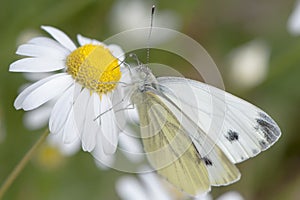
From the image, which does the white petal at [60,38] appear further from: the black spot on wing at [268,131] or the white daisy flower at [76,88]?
the black spot on wing at [268,131]

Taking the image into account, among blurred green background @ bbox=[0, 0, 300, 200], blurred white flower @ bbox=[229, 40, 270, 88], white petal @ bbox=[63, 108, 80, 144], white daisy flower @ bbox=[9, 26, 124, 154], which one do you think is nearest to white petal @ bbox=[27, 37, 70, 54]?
white daisy flower @ bbox=[9, 26, 124, 154]

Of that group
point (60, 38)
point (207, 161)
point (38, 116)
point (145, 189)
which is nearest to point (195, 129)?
point (207, 161)

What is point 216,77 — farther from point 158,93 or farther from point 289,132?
point 158,93

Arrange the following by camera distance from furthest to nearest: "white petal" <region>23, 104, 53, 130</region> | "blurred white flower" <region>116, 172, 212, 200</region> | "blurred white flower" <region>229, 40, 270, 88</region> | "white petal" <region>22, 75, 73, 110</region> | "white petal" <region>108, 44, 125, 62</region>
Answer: "blurred white flower" <region>229, 40, 270, 88</region> < "white petal" <region>23, 104, 53, 130</region> < "blurred white flower" <region>116, 172, 212, 200</region> < "white petal" <region>108, 44, 125, 62</region> < "white petal" <region>22, 75, 73, 110</region>

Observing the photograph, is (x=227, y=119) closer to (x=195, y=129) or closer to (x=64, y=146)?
(x=195, y=129)

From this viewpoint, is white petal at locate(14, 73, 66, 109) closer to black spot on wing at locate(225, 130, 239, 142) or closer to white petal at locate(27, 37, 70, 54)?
white petal at locate(27, 37, 70, 54)

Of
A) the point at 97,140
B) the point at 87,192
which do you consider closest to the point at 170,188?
the point at 87,192
